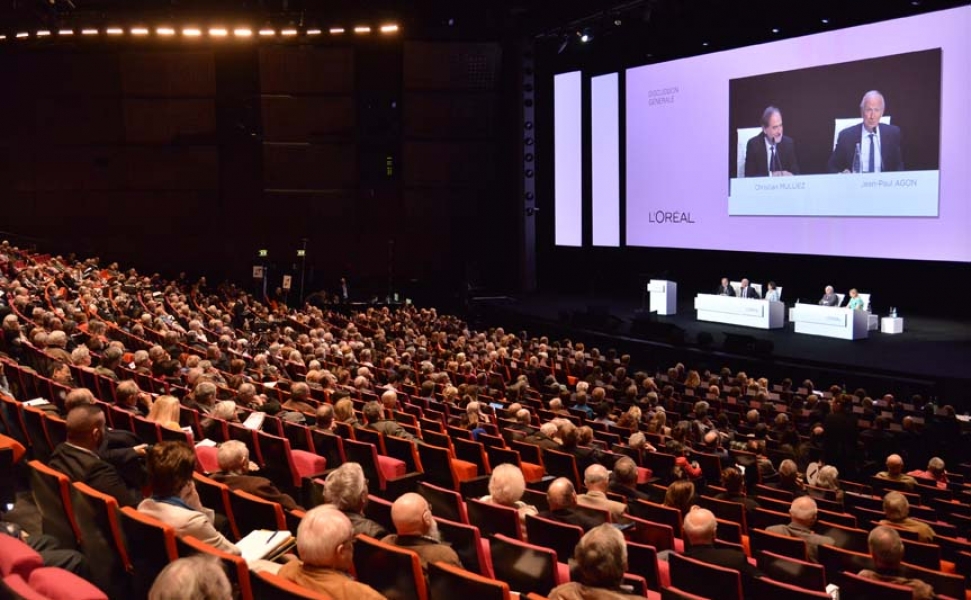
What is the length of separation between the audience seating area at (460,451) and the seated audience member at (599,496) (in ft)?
0.47

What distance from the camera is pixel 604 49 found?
2078cm

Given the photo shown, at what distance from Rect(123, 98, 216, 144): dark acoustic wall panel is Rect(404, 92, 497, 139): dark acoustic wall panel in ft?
16.2

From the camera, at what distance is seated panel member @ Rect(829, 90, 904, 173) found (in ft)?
49.0

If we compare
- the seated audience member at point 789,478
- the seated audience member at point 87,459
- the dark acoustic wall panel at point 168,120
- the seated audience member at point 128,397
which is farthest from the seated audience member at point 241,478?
the dark acoustic wall panel at point 168,120

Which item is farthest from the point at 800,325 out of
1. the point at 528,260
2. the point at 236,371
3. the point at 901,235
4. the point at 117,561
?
the point at 117,561

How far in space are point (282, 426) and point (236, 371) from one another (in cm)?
264

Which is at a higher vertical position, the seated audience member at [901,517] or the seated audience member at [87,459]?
the seated audience member at [87,459]

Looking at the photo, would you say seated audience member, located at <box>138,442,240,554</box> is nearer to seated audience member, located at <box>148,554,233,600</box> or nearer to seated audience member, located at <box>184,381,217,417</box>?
seated audience member, located at <box>148,554,233,600</box>

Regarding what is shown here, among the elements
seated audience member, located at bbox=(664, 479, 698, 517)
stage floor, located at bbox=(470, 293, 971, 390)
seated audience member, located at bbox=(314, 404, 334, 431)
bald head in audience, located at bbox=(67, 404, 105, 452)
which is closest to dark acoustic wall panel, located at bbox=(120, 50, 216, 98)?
stage floor, located at bbox=(470, 293, 971, 390)

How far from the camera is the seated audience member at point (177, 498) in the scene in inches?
144

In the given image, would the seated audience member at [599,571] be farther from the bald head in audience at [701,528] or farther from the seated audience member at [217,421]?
the seated audience member at [217,421]

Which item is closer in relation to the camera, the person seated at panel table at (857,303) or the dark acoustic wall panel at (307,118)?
the person seated at panel table at (857,303)

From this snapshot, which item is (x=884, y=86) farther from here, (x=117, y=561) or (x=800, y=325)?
(x=117, y=561)

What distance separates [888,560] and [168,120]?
20.9 metres
